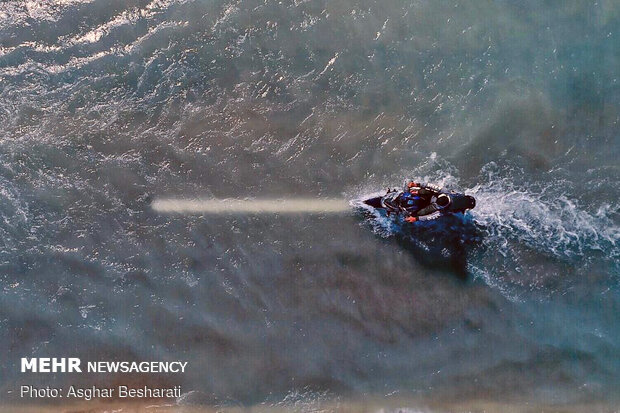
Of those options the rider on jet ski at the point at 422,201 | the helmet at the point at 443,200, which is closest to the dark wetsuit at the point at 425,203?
the rider on jet ski at the point at 422,201

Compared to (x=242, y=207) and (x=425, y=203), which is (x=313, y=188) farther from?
(x=425, y=203)

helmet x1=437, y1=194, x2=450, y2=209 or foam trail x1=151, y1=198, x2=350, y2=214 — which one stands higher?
foam trail x1=151, y1=198, x2=350, y2=214

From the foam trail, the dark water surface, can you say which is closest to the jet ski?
the dark water surface

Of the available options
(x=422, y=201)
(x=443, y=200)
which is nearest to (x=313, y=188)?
(x=422, y=201)

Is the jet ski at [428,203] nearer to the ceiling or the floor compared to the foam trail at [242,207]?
nearer to the floor

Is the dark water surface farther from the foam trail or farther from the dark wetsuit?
the dark wetsuit

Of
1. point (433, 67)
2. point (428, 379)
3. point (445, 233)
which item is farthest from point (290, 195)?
point (428, 379)

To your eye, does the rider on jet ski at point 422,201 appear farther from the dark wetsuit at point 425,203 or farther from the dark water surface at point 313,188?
the dark water surface at point 313,188
